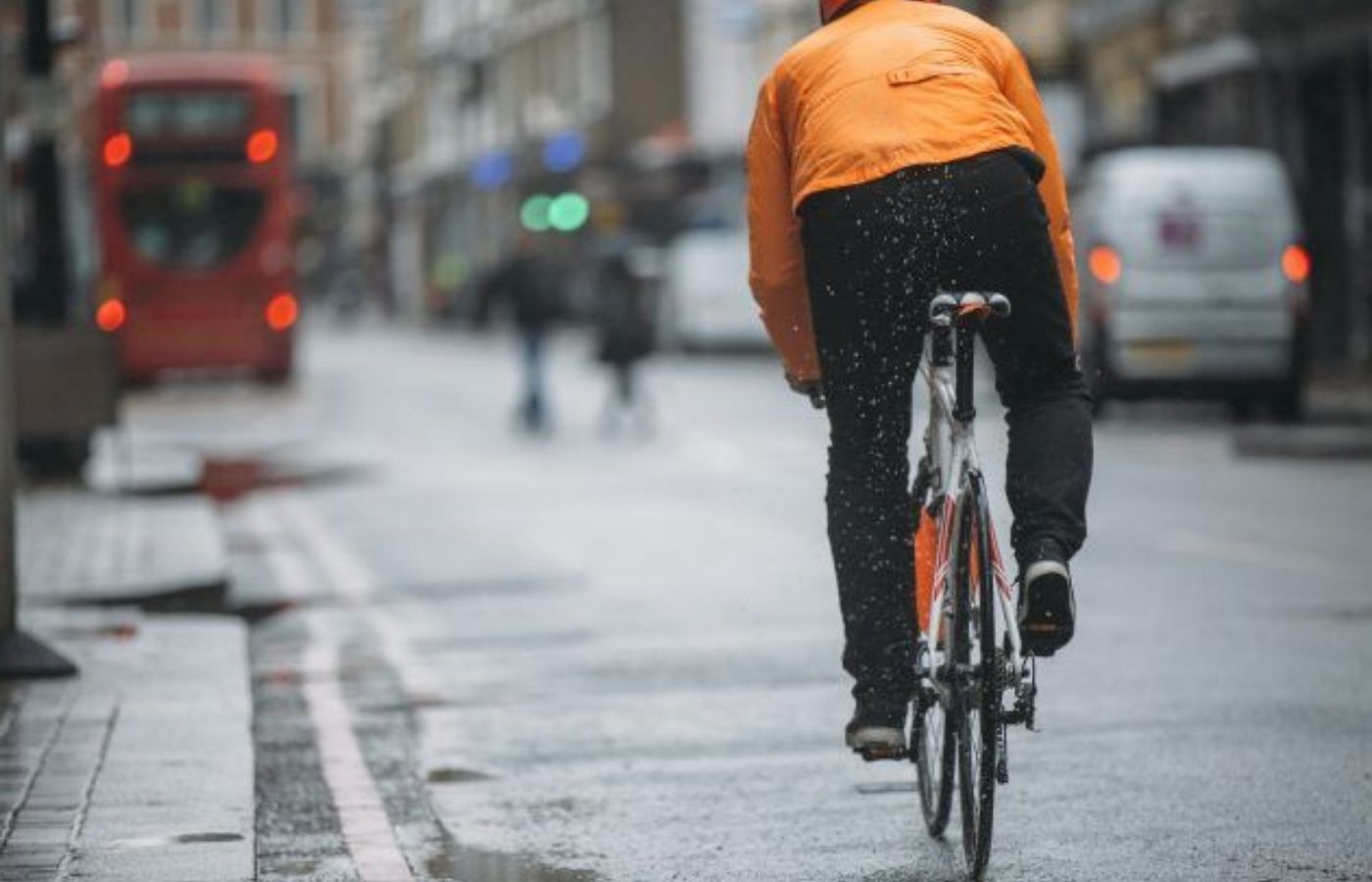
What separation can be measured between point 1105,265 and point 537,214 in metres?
52.4

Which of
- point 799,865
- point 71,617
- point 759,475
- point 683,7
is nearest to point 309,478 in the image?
point 759,475

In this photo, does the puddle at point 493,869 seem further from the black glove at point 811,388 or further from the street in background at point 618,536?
the black glove at point 811,388

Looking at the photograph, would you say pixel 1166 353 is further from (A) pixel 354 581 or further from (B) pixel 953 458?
(B) pixel 953 458

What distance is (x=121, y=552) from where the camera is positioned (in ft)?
49.5

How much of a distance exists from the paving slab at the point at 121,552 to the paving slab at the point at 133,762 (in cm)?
183

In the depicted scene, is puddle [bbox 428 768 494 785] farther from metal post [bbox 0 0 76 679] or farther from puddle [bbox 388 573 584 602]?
puddle [bbox 388 573 584 602]

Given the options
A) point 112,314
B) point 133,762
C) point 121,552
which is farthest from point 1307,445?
point 112,314

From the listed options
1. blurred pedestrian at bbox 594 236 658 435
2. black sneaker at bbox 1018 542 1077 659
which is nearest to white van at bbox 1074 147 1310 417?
blurred pedestrian at bbox 594 236 658 435

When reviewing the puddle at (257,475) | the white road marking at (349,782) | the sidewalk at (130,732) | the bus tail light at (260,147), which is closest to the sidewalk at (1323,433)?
the puddle at (257,475)

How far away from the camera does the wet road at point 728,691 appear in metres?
6.80

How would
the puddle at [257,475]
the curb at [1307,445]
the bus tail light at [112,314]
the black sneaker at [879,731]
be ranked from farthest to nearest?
the bus tail light at [112,314]
the curb at [1307,445]
the puddle at [257,475]
the black sneaker at [879,731]

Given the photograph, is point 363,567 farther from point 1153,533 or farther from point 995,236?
point 995,236

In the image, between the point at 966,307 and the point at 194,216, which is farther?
the point at 194,216

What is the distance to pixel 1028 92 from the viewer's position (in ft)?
21.2
